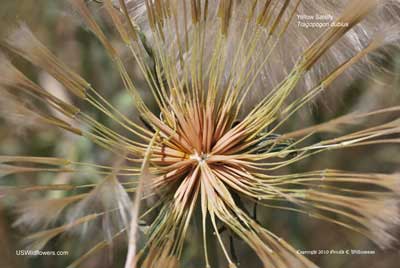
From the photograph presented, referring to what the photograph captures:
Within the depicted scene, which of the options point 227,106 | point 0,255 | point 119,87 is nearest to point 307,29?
point 227,106

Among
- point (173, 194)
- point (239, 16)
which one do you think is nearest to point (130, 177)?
point (173, 194)

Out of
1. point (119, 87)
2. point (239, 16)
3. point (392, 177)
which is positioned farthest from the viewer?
point (119, 87)

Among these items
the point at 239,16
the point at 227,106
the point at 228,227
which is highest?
the point at 239,16

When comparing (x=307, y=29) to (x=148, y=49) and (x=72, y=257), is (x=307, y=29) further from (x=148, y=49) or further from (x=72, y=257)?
(x=72, y=257)

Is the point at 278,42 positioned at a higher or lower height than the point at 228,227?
higher

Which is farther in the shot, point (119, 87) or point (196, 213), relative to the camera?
point (119, 87)

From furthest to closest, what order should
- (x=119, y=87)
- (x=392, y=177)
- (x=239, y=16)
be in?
(x=119, y=87) → (x=239, y=16) → (x=392, y=177)
